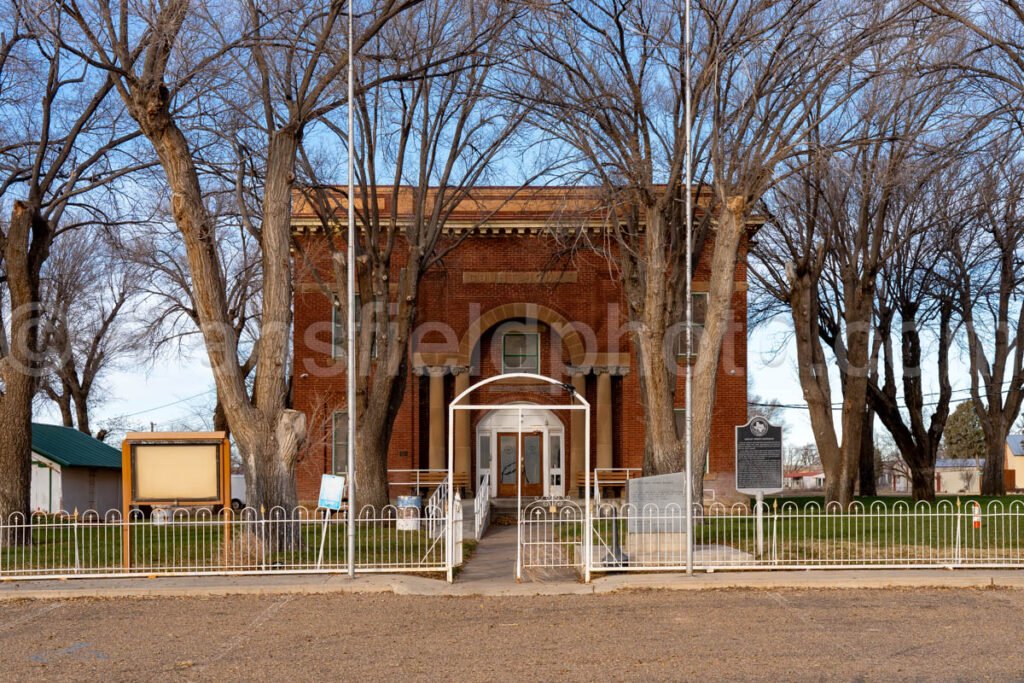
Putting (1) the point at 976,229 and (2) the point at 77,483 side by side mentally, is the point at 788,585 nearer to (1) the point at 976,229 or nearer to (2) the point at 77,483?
(1) the point at 976,229

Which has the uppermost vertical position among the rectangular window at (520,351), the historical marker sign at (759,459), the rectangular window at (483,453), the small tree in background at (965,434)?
the rectangular window at (520,351)

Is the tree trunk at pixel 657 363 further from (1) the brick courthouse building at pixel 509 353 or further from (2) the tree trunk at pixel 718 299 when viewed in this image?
(1) the brick courthouse building at pixel 509 353

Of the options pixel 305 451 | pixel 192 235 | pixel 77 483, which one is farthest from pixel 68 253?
pixel 192 235

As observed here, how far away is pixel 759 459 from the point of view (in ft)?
59.8

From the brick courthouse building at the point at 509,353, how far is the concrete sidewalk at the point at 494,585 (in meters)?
21.1

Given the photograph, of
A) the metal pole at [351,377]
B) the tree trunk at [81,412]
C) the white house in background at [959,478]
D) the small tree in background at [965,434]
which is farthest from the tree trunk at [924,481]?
the small tree in background at [965,434]

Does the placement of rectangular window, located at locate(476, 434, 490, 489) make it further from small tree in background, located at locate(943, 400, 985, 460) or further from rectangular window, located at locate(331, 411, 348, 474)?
small tree in background, located at locate(943, 400, 985, 460)

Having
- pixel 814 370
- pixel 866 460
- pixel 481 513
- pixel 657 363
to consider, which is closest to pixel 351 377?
pixel 657 363

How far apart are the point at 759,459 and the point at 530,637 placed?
720 cm

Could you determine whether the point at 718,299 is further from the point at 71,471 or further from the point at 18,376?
the point at 71,471

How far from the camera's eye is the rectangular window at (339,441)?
38.0 metres

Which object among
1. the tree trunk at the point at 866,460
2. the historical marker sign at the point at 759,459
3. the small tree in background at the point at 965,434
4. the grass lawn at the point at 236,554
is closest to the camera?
the grass lawn at the point at 236,554

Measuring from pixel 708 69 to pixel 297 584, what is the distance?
1128 cm

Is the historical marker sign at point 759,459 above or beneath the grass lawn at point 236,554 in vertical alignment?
above
